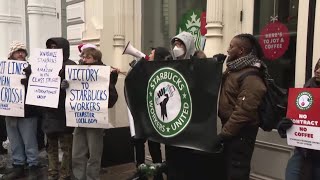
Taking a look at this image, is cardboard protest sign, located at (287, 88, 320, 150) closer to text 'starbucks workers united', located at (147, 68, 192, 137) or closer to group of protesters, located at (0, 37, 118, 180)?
text 'starbucks workers united', located at (147, 68, 192, 137)

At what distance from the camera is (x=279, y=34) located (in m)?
4.48

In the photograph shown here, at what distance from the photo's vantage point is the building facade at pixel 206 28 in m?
4.15

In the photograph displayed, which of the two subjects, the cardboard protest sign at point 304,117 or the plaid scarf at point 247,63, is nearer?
the cardboard protest sign at point 304,117

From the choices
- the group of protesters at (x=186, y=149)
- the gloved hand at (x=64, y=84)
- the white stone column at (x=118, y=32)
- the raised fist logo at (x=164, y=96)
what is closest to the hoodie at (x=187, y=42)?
the group of protesters at (x=186, y=149)

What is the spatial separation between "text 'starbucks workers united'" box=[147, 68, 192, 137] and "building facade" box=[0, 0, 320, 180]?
4.46ft

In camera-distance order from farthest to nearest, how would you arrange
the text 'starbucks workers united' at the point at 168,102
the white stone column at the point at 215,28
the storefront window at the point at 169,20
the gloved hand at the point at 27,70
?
the storefront window at the point at 169,20 → the gloved hand at the point at 27,70 → the white stone column at the point at 215,28 → the text 'starbucks workers united' at the point at 168,102

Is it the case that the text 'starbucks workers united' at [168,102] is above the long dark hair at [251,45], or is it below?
below

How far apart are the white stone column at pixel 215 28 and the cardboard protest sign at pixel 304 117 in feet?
6.24

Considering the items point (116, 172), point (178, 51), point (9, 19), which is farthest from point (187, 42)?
point (9, 19)

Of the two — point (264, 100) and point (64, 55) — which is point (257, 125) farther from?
point (64, 55)

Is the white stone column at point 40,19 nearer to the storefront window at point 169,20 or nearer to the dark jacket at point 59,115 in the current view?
the storefront window at point 169,20

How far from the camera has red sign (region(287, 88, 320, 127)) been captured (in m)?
2.95

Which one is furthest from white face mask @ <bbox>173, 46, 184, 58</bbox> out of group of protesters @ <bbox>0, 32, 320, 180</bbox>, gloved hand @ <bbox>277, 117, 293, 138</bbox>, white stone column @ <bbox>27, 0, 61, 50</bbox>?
white stone column @ <bbox>27, 0, 61, 50</bbox>

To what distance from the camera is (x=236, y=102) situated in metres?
3.29
